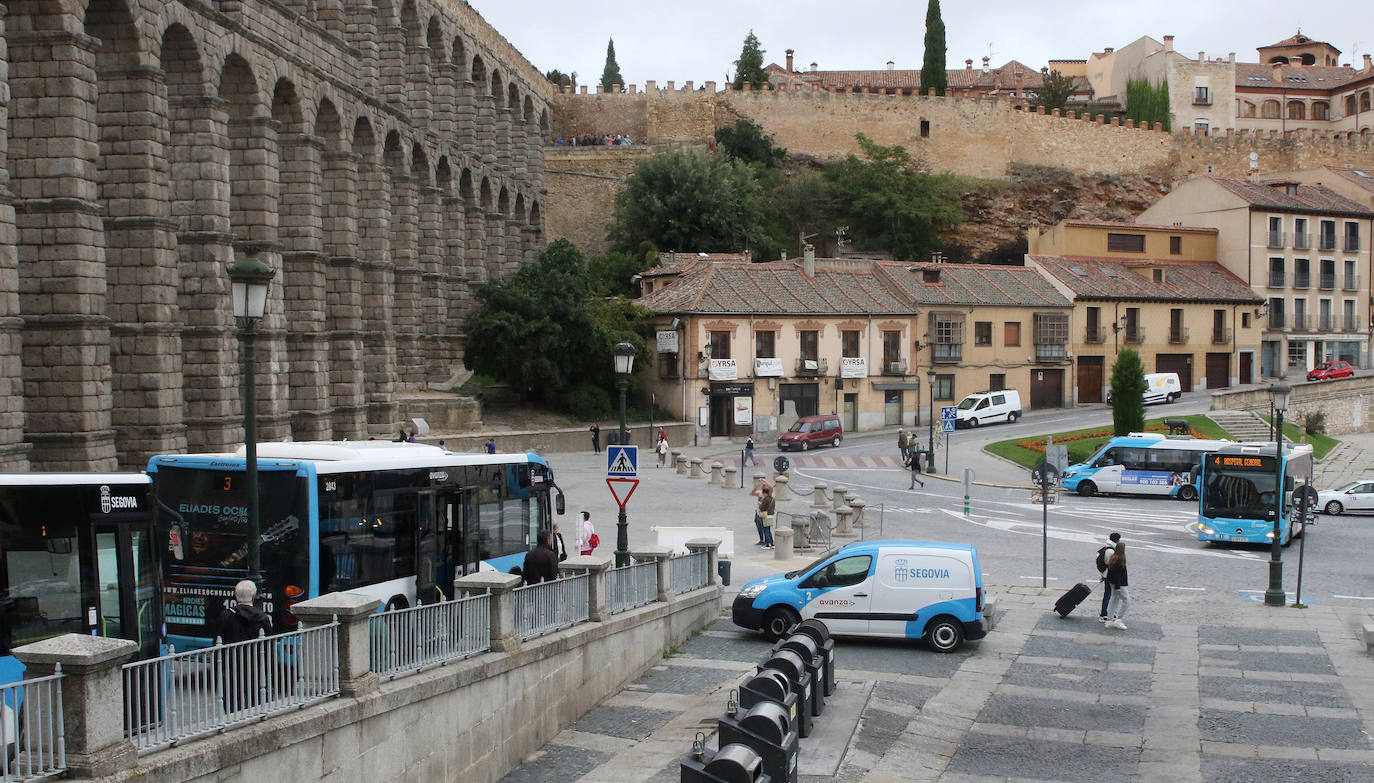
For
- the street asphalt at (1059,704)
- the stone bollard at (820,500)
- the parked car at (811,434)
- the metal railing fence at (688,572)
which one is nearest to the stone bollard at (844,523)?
the stone bollard at (820,500)

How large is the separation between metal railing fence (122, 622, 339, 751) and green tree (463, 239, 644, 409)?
39.7 metres

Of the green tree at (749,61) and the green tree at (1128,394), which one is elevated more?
the green tree at (749,61)

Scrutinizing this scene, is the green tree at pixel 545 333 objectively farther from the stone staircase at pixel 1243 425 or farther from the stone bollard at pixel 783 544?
the stone bollard at pixel 783 544

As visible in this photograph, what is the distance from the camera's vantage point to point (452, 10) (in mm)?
56156

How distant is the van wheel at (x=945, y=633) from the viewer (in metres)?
17.4

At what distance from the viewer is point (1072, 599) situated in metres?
19.8

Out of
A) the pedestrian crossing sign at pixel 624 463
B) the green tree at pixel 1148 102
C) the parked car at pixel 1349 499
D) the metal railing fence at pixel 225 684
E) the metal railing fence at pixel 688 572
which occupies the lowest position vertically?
the parked car at pixel 1349 499

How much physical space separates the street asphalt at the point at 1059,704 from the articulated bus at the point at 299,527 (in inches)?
125

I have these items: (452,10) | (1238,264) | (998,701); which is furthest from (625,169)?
(998,701)

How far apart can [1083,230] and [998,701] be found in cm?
5603

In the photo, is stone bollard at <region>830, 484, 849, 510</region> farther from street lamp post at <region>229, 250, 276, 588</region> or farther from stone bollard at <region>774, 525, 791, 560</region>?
street lamp post at <region>229, 250, 276, 588</region>

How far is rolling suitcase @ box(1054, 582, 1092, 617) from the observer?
64.5 ft

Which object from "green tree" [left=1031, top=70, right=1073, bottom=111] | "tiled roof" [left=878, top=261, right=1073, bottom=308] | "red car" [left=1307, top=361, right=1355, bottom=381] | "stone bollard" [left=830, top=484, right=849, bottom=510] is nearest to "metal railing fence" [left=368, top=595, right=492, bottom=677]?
"stone bollard" [left=830, top=484, right=849, bottom=510]

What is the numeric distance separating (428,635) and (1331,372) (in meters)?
61.8
